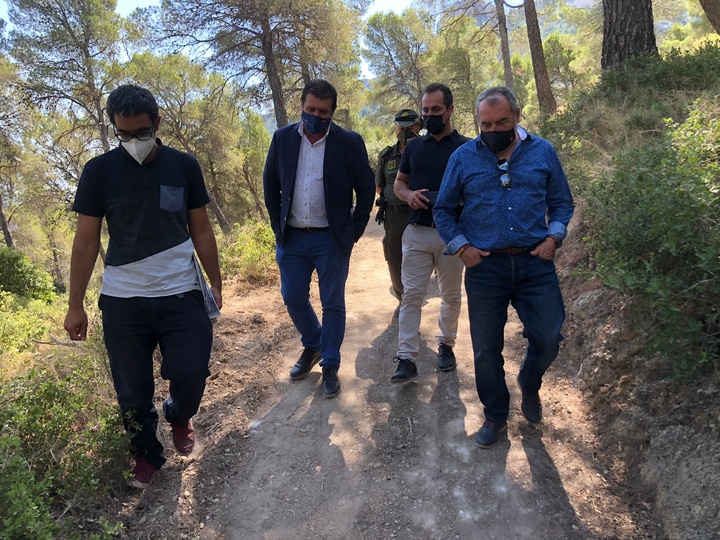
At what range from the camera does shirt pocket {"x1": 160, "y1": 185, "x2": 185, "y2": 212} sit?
2488 millimetres

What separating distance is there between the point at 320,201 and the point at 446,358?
1.56m

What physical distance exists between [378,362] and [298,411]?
0.94m

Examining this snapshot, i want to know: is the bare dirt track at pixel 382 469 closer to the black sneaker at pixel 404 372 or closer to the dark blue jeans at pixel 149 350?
the black sneaker at pixel 404 372

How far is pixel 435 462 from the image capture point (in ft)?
8.86

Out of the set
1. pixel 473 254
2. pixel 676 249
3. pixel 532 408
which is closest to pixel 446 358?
pixel 532 408

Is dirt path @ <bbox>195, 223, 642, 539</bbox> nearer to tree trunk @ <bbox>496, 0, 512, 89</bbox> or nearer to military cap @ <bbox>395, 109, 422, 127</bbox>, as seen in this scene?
military cap @ <bbox>395, 109, 422, 127</bbox>

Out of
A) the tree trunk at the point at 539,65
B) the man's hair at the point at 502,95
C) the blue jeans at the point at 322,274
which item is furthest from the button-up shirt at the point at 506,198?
the tree trunk at the point at 539,65

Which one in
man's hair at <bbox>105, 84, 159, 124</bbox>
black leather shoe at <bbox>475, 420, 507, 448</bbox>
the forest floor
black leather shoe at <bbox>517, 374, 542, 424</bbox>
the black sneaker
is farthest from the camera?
the black sneaker

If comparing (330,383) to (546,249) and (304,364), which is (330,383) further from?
(546,249)

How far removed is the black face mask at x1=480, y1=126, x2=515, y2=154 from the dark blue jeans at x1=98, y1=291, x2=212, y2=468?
1.82 m

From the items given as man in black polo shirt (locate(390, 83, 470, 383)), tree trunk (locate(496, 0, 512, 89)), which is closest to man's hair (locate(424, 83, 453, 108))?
man in black polo shirt (locate(390, 83, 470, 383))

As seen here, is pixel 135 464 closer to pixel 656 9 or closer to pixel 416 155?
pixel 416 155

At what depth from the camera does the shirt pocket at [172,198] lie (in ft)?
8.16

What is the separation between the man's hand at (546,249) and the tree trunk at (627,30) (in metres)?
6.28
